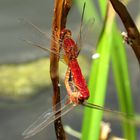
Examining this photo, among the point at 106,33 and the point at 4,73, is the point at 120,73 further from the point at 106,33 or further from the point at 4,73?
the point at 4,73

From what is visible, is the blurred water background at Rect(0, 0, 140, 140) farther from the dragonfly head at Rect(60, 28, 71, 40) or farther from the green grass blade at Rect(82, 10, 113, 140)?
the dragonfly head at Rect(60, 28, 71, 40)

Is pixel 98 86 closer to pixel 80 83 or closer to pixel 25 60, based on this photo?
pixel 80 83

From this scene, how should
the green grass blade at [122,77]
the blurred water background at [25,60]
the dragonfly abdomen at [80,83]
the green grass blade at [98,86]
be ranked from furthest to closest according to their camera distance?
the blurred water background at [25,60]
the green grass blade at [122,77]
the green grass blade at [98,86]
the dragonfly abdomen at [80,83]

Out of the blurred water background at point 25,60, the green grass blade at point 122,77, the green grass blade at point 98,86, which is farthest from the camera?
the blurred water background at point 25,60

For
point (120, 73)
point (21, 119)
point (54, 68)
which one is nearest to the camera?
point (54, 68)

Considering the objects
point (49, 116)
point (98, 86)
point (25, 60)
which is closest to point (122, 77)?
point (98, 86)

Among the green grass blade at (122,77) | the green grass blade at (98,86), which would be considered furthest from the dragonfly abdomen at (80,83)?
the green grass blade at (122,77)

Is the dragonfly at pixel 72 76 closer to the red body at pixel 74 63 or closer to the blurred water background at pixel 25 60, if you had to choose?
the red body at pixel 74 63

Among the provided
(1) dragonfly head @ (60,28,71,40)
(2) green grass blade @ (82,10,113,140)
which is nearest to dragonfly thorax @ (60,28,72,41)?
(1) dragonfly head @ (60,28,71,40)

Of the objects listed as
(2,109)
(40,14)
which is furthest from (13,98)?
(40,14)
